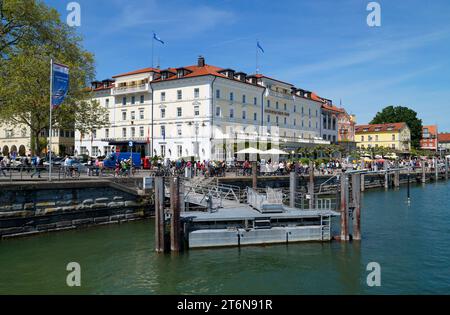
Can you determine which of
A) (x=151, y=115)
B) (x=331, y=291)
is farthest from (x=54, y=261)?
(x=151, y=115)

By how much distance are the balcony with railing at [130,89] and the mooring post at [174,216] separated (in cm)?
4425

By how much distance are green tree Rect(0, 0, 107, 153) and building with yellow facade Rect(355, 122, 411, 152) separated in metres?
83.7

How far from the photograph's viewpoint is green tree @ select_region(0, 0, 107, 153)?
3145cm

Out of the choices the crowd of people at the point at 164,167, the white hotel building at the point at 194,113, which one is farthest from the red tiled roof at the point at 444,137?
the crowd of people at the point at 164,167

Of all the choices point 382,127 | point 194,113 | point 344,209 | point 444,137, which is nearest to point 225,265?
point 344,209


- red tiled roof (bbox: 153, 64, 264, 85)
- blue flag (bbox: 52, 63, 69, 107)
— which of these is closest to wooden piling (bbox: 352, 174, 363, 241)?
blue flag (bbox: 52, 63, 69, 107)

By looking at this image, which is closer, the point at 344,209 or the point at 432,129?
the point at 344,209

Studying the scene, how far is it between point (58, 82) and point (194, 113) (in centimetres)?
→ 3226

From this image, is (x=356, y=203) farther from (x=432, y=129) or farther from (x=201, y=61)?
(x=432, y=129)

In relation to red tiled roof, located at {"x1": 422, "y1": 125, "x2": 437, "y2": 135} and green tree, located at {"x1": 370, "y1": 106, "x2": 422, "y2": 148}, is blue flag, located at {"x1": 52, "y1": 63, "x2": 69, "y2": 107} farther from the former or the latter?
red tiled roof, located at {"x1": 422, "y1": 125, "x2": 437, "y2": 135}

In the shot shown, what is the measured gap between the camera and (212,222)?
782 inches

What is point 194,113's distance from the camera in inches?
2221

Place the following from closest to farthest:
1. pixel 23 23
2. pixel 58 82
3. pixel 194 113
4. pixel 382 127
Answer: pixel 58 82 → pixel 23 23 → pixel 194 113 → pixel 382 127

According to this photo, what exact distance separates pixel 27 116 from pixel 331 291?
33.7m
